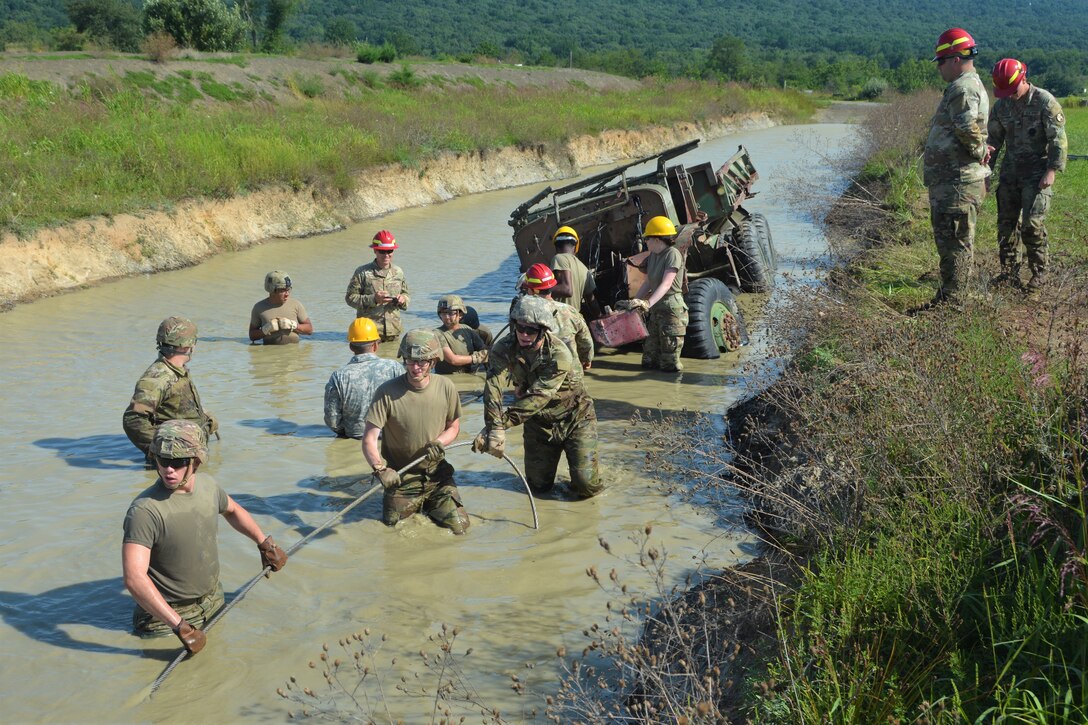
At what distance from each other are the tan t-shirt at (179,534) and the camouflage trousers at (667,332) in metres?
5.82

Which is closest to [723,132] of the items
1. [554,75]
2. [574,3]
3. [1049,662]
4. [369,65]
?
[554,75]

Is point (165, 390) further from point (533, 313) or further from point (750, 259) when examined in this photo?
point (750, 259)

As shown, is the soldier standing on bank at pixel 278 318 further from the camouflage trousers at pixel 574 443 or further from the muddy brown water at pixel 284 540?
the camouflage trousers at pixel 574 443

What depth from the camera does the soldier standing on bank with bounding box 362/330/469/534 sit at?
6414 mm

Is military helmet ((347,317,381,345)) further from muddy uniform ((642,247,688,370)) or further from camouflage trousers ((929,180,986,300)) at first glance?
camouflage trousers ((929,180,986,300))

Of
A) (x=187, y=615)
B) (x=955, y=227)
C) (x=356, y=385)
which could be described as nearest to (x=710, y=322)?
(x=955, y=227)

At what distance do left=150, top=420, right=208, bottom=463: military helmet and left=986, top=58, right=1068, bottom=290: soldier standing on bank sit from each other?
665cm

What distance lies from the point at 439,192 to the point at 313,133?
3808mm

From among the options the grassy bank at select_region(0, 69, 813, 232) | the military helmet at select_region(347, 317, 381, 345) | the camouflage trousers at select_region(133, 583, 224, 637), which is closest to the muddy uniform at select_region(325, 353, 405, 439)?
the military helmet at select_region(347, 317, 381, 345)

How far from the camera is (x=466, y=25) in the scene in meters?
139

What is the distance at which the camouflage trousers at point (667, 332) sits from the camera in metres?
10.2

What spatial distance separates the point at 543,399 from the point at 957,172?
4.02 m

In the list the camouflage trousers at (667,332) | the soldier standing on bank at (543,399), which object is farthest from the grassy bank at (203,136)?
the soldier standing on bank at (543,399)

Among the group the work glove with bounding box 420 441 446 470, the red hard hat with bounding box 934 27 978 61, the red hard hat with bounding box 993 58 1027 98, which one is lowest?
the work glove with bounding box 420 441 446 470
